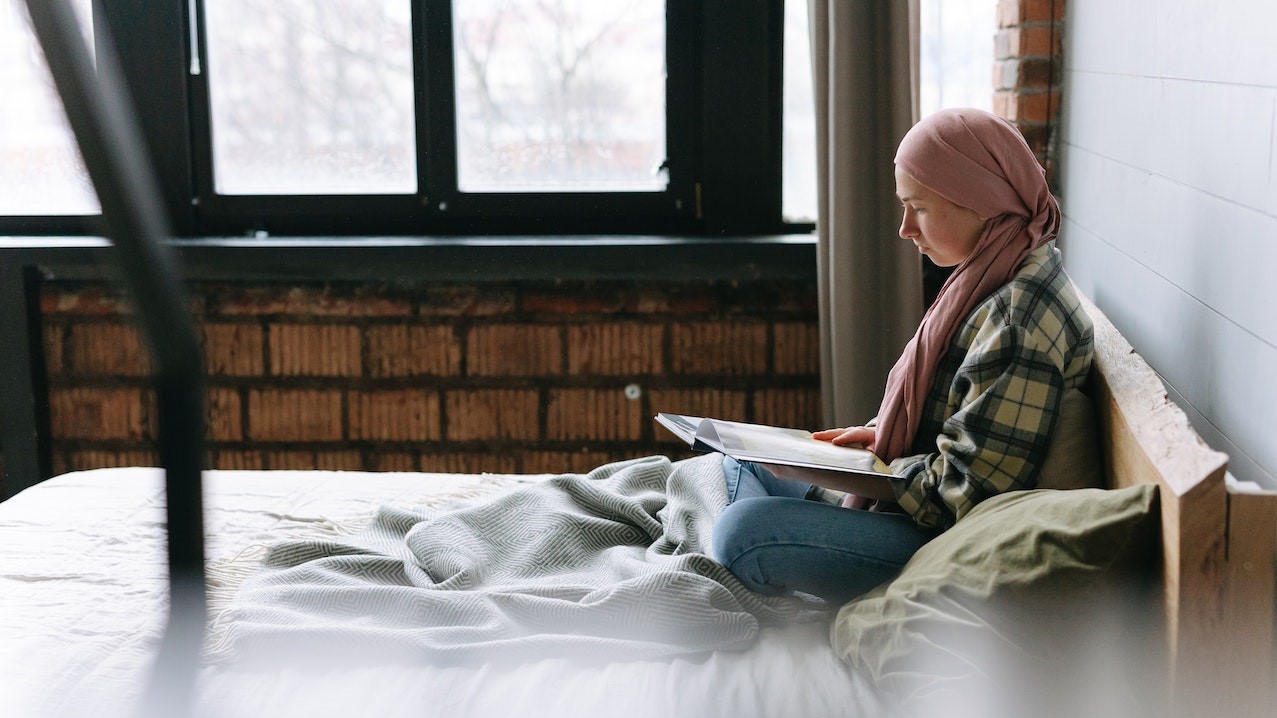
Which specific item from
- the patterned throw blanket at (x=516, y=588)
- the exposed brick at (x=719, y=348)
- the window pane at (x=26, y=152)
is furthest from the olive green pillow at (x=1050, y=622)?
the window pane at (x=26, y=152)

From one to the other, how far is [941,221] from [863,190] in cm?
107

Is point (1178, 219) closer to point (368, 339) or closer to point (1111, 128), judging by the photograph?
point (1111, 128)

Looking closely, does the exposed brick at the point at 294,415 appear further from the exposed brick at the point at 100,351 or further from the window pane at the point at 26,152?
the window pane at the point at 26,152

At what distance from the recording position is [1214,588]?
3.54ft

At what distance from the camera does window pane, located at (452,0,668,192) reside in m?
3.04

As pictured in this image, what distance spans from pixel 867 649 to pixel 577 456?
1789mm

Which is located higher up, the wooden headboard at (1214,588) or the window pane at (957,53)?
the window pane at (957,53)

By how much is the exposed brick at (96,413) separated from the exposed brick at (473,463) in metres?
0.77

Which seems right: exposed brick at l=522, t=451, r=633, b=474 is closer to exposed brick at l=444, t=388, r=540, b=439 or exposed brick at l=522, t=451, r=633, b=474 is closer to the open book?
exposed brick at l=444, t=388, r=540, b=439

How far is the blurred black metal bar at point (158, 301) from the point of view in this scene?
0.44 meters

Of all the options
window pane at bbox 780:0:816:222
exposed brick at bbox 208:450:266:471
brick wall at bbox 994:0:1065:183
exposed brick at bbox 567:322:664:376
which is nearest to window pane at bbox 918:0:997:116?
brick wall at bbox 994:0:1065:183

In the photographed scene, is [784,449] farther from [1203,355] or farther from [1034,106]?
[1034,106]

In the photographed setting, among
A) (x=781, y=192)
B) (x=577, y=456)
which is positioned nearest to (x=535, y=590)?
(x=577, y=456)

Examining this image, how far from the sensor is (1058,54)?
2631 mm
